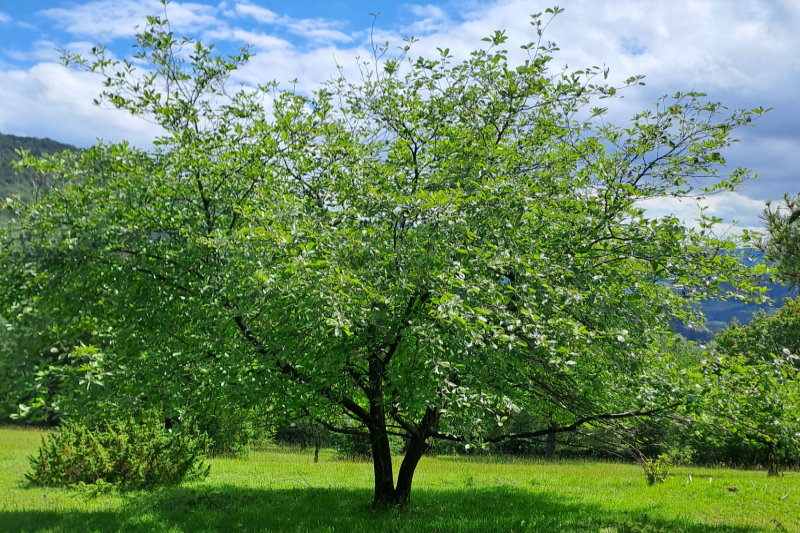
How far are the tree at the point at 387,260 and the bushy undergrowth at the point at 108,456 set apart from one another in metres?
7.44

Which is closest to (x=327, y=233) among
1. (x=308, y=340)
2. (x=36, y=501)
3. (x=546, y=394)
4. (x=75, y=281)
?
(x=308, y=340)

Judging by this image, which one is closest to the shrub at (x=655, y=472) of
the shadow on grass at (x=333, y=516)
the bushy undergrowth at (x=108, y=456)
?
the shadow on grass at (x=333, y=516)

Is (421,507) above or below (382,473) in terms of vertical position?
below

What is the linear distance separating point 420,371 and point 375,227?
281cm

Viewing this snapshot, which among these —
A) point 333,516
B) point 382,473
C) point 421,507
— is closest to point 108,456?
point 333,516

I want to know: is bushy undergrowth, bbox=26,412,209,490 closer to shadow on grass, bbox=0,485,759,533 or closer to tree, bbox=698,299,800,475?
shadow on grass, bbox=0,485,759,533

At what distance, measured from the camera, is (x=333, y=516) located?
40.8ft

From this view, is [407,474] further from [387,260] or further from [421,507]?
[387,260]

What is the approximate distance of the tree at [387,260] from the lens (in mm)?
8820

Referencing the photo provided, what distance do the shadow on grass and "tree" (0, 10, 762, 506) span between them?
1.72 meters

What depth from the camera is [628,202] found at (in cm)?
1112

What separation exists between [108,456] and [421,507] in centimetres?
1015

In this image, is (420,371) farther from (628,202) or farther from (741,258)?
(741,258)

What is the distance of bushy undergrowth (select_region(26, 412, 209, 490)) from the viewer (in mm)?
16844
